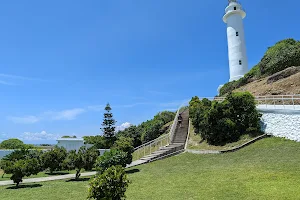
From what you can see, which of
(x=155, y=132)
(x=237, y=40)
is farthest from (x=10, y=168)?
(x=237, y=40)

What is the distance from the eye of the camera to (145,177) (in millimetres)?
10750

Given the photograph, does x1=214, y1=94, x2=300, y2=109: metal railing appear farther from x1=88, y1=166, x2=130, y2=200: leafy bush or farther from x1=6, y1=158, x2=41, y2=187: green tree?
x1=6, y1=158, x2=41, y2=187: green tree

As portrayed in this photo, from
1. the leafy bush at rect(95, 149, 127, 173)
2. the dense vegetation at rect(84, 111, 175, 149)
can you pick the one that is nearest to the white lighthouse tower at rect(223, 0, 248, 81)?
the dense vegetation at rect(84, 111, 175, 149)

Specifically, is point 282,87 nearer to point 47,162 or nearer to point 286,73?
point 286,73

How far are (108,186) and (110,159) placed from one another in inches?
248

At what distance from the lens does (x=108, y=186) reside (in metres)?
5.48

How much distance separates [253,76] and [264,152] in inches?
749

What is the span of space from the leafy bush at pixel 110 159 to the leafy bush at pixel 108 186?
5461 millimetres

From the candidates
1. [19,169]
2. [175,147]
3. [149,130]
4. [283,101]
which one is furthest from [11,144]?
[283,101]

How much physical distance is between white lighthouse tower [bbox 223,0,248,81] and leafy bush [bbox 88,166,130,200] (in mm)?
30729

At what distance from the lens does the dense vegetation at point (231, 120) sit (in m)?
15.7

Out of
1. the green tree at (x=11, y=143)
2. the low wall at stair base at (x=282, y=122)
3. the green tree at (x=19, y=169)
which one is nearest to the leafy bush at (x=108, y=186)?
the green tree at (x=19, y=169)

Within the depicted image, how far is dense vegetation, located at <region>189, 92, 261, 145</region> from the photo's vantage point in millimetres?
15711

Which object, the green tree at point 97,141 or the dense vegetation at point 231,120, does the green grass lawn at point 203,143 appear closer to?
the dense vegetation at point 231,120
